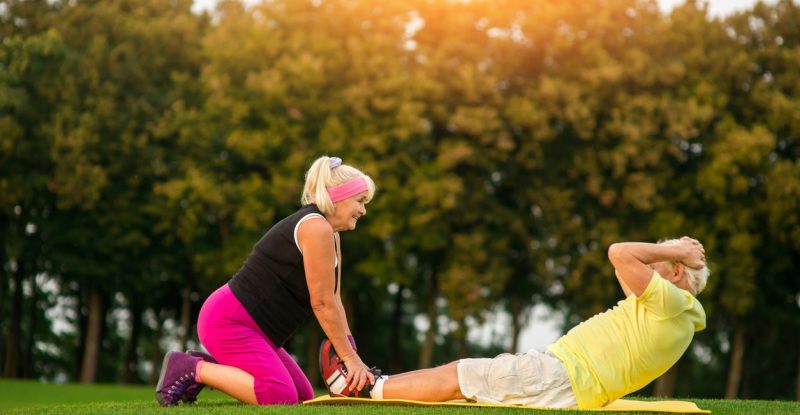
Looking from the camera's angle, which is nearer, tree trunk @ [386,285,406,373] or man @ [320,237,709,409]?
man @ [320,237,709,409]

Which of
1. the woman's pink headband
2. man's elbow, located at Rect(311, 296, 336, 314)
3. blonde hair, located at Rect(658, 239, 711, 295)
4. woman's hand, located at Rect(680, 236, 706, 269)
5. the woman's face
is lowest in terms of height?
man's elbow, located at Rect(311, 296, 336, 314)

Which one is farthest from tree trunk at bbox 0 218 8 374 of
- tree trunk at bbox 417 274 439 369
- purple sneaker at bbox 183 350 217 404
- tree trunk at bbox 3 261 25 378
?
purple sneaker at bbox 183 350 217 404

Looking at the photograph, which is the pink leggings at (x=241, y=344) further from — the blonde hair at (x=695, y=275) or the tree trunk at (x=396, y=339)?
the tree trunk at (x=396, y=339)

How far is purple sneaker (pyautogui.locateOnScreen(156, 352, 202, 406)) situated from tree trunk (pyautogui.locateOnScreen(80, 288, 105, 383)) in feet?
87.1

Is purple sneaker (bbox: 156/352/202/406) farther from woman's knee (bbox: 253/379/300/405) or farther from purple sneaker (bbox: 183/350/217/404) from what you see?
woman's knee (bbox: 253/379/300/405)

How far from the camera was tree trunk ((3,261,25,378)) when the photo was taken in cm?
3469

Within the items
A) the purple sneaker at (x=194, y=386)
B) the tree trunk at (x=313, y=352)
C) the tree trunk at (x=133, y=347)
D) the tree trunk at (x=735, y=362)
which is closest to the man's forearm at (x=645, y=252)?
the purple sneaker at (x=194, y=386)

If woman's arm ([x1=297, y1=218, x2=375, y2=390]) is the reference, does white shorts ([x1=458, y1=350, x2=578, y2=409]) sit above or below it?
below

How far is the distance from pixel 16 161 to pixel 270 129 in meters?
8.22

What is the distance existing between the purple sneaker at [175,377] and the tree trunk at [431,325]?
2244 cm

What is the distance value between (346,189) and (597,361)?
237 centimetres

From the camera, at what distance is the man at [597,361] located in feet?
26.6

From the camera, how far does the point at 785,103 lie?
30.9 metres

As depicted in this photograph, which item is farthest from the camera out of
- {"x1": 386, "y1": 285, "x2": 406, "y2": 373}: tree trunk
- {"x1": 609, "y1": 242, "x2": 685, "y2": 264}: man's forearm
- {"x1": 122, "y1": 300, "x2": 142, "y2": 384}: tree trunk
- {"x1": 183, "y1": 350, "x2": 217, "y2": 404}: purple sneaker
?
{"x1": 122, "y1": 300, "x2": 142, "y2": 384}: tree trunk
